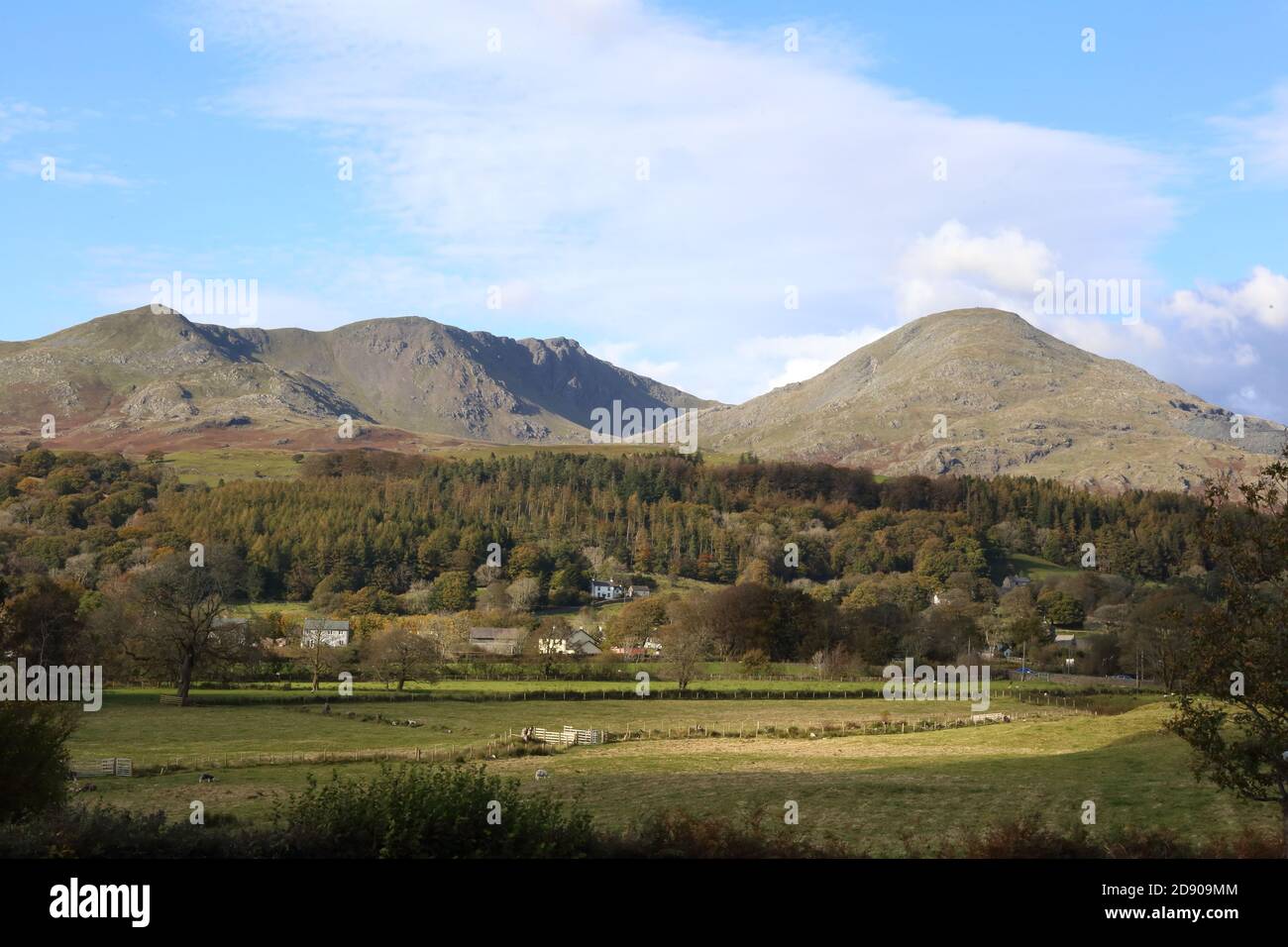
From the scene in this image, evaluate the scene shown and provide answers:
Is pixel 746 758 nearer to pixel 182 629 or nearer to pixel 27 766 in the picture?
pixel 27 766

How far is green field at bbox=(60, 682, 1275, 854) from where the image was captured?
3316 cm

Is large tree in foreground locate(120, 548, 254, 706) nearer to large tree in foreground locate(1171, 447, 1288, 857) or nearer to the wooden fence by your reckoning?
the wooden fence

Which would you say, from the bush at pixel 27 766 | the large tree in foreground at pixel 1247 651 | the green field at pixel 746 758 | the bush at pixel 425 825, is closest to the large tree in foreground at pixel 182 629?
the green field at pixel 746 758

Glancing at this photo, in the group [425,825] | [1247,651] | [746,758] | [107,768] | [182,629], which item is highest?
[1247,651]

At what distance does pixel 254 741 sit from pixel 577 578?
130 m

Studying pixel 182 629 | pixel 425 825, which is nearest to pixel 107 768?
pixel 425 825

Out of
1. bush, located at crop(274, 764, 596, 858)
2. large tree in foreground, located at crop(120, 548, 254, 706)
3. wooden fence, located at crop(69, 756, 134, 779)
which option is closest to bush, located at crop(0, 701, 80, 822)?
bush, located at crop(274, 764, 596, 858)

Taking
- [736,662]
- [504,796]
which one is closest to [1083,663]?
[736,662]

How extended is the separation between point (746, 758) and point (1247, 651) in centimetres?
3283

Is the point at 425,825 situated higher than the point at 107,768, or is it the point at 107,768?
the point at 425,825

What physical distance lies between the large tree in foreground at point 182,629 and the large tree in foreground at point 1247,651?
74764 millimetres

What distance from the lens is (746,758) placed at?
51344 mm
